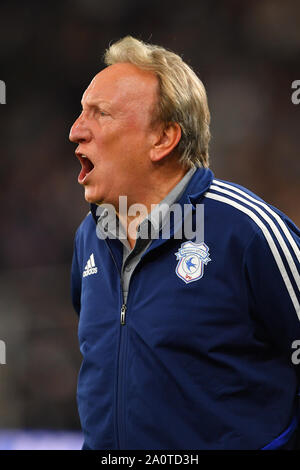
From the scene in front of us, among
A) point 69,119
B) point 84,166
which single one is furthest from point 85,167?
point 69,119

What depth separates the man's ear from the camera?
1409 mm

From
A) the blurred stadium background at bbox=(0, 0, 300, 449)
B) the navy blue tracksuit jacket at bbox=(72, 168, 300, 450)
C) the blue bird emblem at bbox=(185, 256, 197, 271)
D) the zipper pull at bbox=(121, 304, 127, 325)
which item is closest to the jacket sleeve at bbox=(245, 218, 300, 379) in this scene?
the navy blue tracksuit jacket at bbox=(72, 168, 300, 450)

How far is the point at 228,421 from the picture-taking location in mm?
1175

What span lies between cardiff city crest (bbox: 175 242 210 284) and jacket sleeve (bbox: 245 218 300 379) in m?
0.09

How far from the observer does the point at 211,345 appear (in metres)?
1.19

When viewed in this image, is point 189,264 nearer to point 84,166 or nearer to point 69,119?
point 84,166

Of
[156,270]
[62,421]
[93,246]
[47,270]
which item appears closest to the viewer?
[156,270]

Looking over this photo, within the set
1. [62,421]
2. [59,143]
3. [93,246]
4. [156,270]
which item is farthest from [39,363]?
[156,270]

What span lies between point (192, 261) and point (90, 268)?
32cm

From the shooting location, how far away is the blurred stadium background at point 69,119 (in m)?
3.33

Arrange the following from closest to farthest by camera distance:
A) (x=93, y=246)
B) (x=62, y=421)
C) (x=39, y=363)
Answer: (x=93, y=246) < (x=62, y=421) < (x=39, y=363)

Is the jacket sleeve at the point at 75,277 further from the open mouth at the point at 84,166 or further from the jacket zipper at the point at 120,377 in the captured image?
the jacket zipper at the point at 120,377
